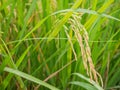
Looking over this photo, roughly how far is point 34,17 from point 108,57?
29 cm

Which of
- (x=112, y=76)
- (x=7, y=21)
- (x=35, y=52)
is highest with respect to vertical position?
(x=7, y=21)

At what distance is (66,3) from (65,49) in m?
0.16

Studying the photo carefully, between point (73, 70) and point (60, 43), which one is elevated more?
point (60, 43)

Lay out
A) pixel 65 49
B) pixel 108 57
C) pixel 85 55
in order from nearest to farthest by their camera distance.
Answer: pixel 85 55, pixel 65 49, pixel 108 57

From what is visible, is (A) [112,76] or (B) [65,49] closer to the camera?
(B) [65,49]

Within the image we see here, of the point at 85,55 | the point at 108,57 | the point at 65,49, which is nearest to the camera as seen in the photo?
the point at 85,55

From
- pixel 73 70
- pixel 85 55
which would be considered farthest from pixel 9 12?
pixel 85 55

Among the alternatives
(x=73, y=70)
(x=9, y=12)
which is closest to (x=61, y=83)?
(x=73, y=70)

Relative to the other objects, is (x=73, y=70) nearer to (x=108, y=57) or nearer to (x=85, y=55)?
(x=108, y=57)

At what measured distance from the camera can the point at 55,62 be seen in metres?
0.97

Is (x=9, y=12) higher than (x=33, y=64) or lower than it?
higher

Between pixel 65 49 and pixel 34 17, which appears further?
pixel 34 17

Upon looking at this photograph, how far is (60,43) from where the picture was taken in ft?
3.15

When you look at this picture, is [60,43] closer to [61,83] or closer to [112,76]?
[61,83]
